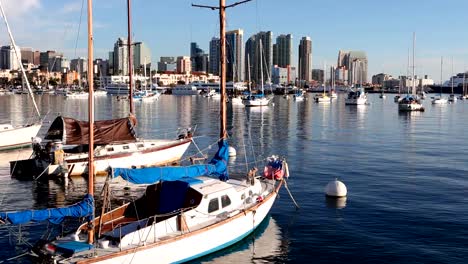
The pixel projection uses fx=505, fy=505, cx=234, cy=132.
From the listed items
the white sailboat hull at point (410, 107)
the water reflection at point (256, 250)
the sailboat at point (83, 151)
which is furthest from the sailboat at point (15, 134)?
the white sailboat hull at point (410, 107)

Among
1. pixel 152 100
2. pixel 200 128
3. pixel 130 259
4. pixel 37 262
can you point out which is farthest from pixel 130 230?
pixel 152 100

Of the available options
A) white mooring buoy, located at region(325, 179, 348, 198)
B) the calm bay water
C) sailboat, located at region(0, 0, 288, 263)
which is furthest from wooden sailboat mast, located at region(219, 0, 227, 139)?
white mooring buoy, located at region(325, 179, 348, 198)

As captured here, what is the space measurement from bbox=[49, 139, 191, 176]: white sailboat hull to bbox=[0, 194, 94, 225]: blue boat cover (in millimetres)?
17463

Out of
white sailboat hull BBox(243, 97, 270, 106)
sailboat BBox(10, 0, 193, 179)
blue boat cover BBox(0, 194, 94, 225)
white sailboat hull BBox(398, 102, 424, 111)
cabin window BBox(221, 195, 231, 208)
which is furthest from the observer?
white sailboat hull BBox(243, 97, 270, 106)

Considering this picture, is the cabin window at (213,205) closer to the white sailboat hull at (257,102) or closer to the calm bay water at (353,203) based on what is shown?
the calm bay water at (353,203)

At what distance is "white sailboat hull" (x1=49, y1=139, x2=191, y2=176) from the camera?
37.8 metres

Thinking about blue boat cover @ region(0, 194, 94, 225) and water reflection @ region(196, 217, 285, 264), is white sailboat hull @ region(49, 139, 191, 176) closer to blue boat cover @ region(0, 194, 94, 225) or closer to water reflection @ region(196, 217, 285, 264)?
water reflection @ region(196, 217, 285, 264)

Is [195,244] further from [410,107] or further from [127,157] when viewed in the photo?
[410,107]

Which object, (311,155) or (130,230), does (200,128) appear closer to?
(311,155)

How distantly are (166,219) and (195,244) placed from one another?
1.53m

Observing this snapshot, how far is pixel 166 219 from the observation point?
797 inches

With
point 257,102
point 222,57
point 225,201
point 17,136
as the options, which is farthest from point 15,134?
point 257,102

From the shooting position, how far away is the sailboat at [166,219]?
17.9 metres

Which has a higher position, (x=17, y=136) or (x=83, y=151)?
(x=17, y=136)
